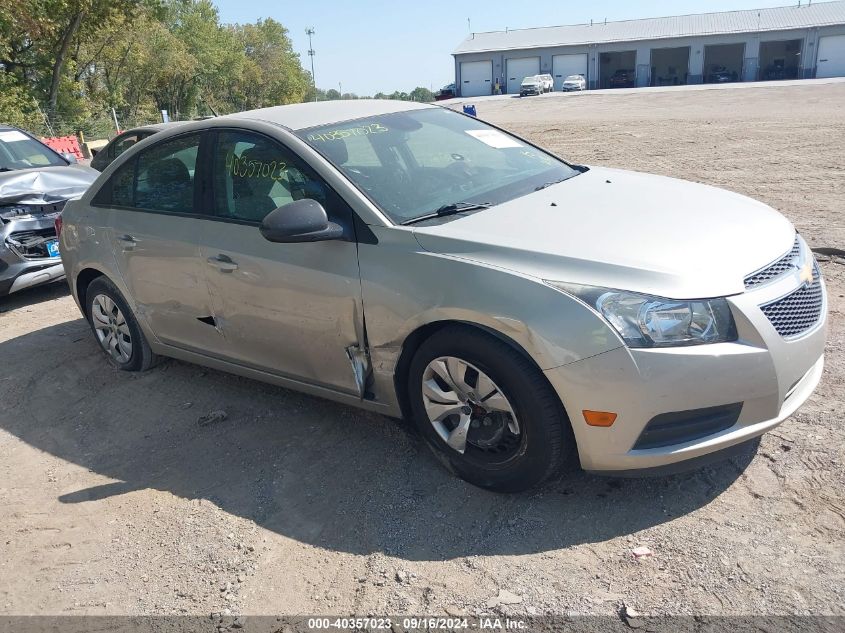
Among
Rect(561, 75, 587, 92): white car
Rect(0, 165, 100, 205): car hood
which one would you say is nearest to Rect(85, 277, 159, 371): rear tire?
Rect(0, 165, 100, 205): car hood

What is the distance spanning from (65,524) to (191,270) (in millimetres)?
1532

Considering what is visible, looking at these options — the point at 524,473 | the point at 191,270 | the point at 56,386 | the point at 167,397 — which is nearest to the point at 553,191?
the point at 524,473

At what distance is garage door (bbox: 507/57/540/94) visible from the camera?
66.9 meters

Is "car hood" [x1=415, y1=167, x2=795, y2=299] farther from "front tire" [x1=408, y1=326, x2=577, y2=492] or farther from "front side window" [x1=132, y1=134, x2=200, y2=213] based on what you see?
"front side window" [x1=132, y1=134, x2=200, y2=213]

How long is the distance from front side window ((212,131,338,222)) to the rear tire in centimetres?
137

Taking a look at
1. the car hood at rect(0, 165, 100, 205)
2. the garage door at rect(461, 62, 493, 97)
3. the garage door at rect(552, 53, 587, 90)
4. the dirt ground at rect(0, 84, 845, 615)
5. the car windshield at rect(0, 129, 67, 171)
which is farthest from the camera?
the garage door at rect(461, 62, 493, 97)

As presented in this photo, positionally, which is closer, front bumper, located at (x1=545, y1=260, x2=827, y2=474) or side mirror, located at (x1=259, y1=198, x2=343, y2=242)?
front bumper, located at (x1=545, y1=260, x2=827, y2=474)

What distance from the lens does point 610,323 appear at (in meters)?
2.78

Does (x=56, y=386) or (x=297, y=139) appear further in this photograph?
(x=56, y=386)

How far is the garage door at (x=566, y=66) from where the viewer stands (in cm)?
6588

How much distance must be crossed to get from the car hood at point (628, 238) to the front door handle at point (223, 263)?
1.21m

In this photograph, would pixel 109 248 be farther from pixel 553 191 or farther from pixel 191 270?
pixel 553 191

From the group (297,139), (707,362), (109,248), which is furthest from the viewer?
Result: (109,248)

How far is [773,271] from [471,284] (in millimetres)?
1291
